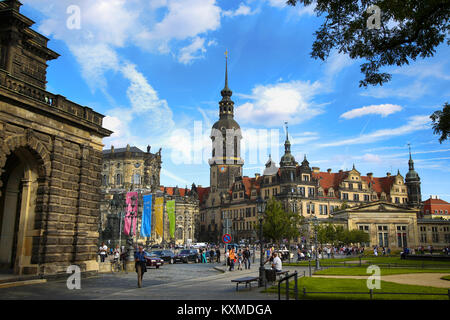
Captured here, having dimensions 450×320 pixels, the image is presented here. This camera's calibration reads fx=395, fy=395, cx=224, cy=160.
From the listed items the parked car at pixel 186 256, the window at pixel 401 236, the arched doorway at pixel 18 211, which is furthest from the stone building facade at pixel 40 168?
the window at pixel 401 236

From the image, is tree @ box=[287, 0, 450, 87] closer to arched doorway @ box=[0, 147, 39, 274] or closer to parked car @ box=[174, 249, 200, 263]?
arched doorway @ box=[0, 147, 39, 274]

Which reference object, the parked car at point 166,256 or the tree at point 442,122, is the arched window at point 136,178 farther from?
the tree at point 442,122

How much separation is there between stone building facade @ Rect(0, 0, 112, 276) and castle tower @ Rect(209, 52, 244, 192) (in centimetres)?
8502

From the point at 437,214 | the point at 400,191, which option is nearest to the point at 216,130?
the point at 400,191

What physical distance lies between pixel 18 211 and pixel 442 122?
21746mm

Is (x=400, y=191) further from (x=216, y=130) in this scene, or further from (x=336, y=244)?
(x=216, y=130)

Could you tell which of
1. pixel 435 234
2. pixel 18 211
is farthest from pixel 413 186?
pixel 18 211

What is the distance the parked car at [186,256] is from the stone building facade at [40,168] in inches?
801

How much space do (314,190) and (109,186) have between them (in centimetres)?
4615

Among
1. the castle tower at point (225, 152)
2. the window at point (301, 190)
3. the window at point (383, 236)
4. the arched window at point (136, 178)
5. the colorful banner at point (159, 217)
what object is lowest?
the window at point (383, 236)

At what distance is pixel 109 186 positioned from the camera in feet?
295

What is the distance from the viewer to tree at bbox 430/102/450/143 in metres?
17.3

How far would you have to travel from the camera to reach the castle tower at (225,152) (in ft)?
356
